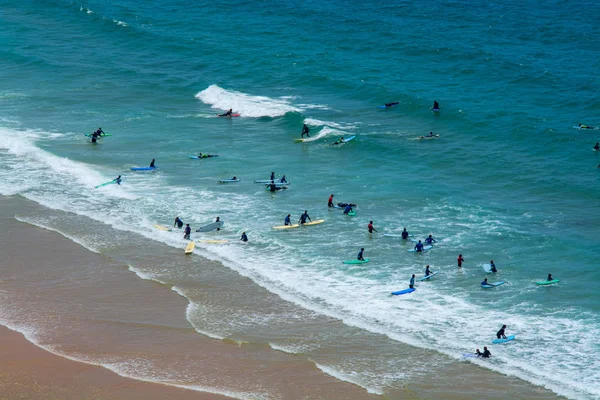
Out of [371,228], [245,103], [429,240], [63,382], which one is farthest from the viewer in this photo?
[245,103]

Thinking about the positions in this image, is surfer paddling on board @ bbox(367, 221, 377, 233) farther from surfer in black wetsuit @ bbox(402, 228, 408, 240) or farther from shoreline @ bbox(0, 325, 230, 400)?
shoreline @ bbox(0, 325, 230, 400)

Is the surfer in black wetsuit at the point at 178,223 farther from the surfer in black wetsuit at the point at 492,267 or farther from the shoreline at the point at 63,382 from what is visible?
the surfer in black wetsuit at the point at 492,267

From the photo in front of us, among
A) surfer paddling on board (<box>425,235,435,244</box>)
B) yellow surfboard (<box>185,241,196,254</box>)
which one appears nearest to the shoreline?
yellow surfboard (<box>185,241,196,254</box>)

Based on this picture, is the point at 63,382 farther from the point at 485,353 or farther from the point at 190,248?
the point at 485,353

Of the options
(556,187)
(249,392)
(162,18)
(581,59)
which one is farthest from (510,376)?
(162,18)

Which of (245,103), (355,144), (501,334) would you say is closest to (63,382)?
(501,334)
